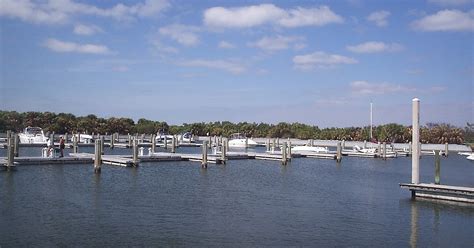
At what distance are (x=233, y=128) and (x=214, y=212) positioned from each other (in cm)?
7672

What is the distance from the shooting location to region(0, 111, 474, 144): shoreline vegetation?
77062mm

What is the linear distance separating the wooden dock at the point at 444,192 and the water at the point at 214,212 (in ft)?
1.88

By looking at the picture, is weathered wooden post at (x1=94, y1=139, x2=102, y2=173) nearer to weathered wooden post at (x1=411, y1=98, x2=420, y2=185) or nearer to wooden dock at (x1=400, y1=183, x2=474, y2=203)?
wooden dock at (x1=400, y1=183, x2=474, y2=203)

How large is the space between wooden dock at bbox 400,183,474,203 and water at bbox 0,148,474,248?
57 centimetres

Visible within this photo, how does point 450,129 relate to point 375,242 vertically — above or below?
above

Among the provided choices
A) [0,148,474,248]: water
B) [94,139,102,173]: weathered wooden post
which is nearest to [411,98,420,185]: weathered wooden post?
[0,148,474,248]: water

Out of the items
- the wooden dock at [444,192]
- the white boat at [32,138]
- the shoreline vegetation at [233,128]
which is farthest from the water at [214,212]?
the shoreline vegetation at [233,128]

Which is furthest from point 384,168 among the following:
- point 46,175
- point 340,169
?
point 46,175

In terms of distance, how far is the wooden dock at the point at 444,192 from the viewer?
22.0 meters

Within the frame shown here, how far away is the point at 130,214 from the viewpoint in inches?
716

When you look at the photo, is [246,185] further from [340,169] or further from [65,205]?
[340,169]

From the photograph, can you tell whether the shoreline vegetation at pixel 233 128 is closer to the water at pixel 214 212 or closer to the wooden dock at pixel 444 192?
the water at pixel 214 212

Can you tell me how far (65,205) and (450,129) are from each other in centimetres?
7303

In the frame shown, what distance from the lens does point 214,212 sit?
19125mm
